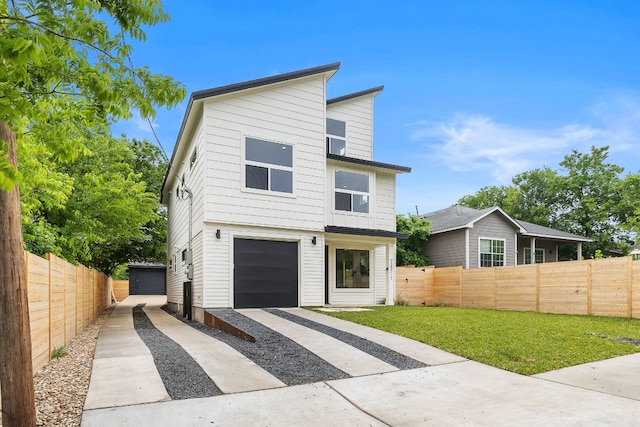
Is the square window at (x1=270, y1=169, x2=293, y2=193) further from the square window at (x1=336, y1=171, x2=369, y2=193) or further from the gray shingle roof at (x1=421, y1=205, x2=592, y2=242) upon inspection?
the gray shingle roof at (x1=421, y1=205, x2=592, y2=242)

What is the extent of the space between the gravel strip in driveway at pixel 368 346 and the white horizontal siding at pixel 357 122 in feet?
26.2

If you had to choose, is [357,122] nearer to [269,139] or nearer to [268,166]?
[269,139]

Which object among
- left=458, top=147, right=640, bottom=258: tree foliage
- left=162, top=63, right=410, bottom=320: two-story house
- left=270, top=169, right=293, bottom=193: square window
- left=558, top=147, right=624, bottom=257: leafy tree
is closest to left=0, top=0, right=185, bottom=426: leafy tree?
left=162, top=63, right=410, bottom=320: two-story house

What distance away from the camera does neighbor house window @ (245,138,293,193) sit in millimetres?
11297

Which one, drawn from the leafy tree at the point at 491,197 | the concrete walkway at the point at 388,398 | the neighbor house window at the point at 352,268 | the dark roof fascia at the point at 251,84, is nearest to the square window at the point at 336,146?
the dark roof fascia at the point at 251,84

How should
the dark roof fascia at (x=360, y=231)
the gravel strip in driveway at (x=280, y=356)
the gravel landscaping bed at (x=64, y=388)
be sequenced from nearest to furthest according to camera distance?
the gravel landscaping bed at (x=64, y=388) → the gravel strip in driveway at (x=280, y=356) → the dark roof fascia at (x=360, y=231)

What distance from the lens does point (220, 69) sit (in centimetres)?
1867

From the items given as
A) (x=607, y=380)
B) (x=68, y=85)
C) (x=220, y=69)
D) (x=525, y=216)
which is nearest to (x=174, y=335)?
(x=68, y=85)

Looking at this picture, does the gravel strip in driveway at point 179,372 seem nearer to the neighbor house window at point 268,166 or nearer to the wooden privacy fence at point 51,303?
the wooden privacy fence at point 51,303

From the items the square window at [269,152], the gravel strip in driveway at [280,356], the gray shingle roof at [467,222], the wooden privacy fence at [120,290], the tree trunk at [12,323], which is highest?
the square window at [269,152]

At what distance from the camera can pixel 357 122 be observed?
50.5ft

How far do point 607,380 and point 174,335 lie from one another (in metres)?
7.59

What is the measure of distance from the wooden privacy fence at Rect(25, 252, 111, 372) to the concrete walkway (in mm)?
853

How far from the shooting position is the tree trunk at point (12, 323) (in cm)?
301
